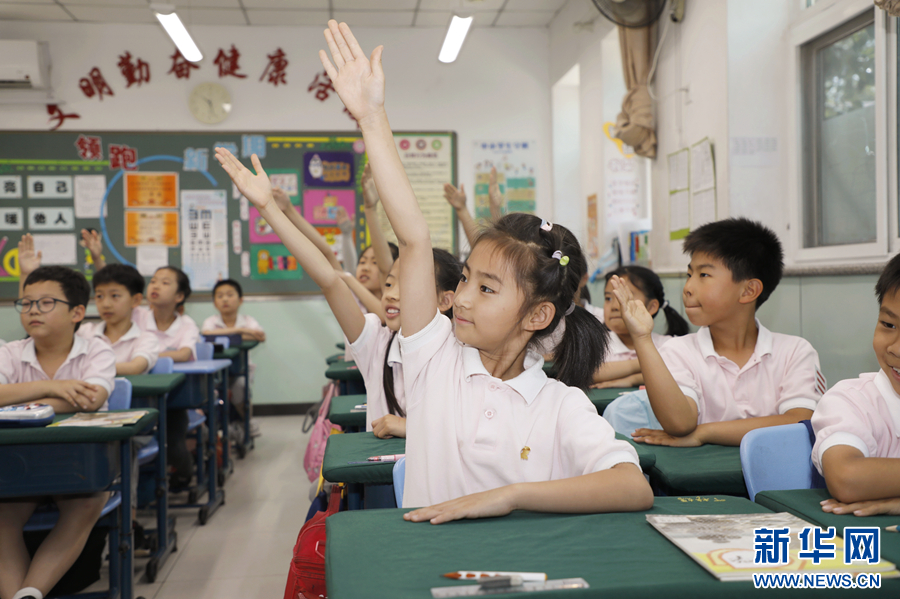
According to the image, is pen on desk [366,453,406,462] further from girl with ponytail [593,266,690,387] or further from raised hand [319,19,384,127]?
girl with ponytail [593,266,690,387]

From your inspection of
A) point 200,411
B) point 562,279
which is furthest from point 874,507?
point 200,411

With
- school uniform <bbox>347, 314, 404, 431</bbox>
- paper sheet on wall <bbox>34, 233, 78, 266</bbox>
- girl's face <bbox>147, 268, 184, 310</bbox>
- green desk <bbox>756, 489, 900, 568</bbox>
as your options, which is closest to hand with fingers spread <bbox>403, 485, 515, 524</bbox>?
green desk <bbox>756, 489, 900, 568</bbox>

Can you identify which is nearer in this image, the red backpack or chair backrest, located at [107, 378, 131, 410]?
the red backpack

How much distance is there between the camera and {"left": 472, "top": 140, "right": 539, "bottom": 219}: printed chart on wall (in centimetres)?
552

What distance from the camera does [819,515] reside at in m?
0.90

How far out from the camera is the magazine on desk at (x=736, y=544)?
0.69m

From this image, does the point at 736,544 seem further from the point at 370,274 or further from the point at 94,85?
the point at 94,85

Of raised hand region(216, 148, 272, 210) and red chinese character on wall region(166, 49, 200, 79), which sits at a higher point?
red chinese character on wall region(166, 49, 200, 79)

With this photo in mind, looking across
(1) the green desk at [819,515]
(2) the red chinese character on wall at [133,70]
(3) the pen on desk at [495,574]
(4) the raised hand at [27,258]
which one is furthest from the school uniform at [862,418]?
(2) the red chinese character on wall at [133,70]

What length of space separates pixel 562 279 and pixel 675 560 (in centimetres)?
54

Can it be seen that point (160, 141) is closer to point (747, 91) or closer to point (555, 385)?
point (747, 91)

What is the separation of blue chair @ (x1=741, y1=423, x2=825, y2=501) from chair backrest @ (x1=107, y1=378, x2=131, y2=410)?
2.02m

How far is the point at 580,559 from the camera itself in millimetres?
727

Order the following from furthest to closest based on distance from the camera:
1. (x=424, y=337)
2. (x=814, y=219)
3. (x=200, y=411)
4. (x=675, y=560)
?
(x=200, y=411) < (x=814, y=219) < (x=424, y=337) < (x=675, y=560)
